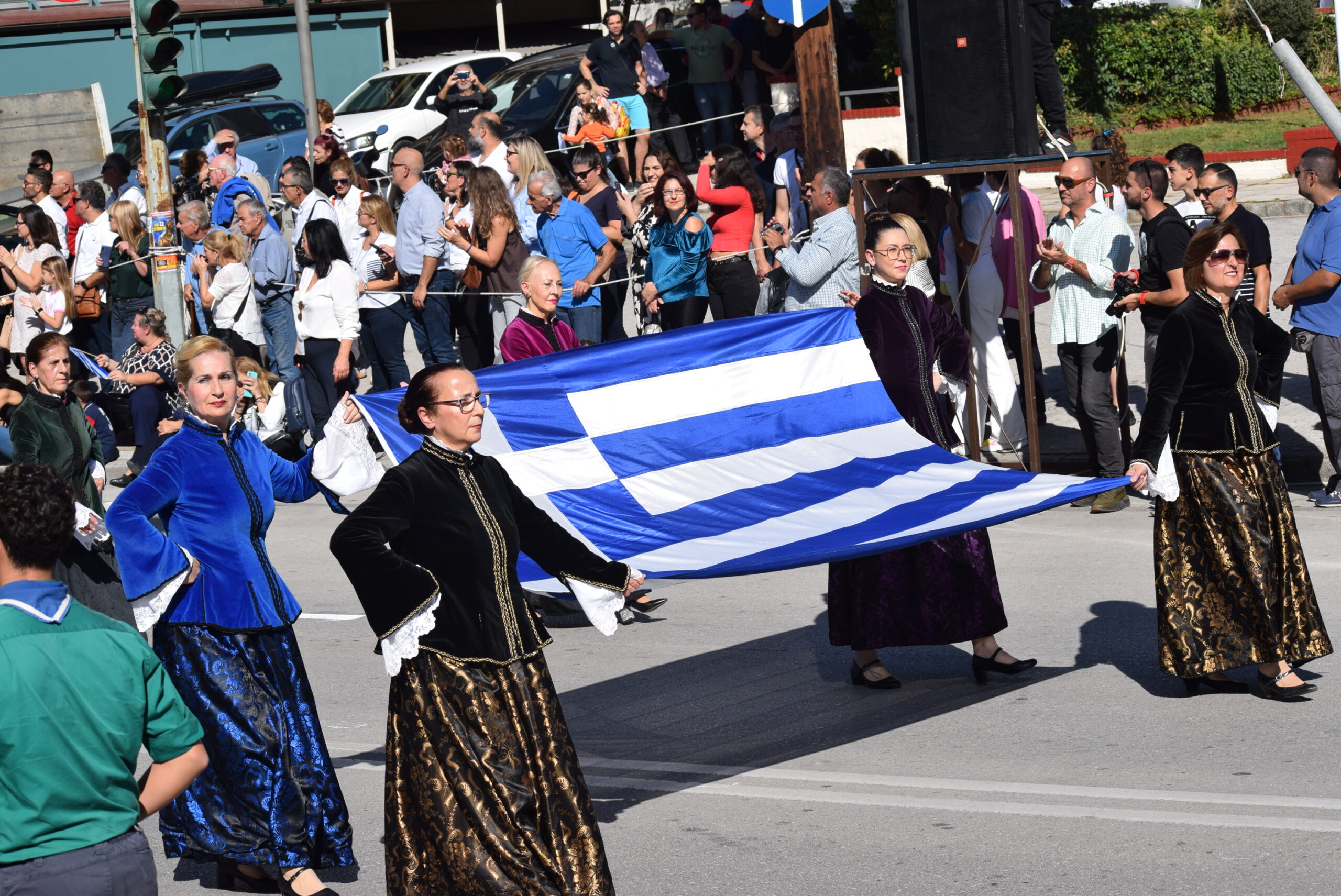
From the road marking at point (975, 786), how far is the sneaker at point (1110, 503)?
4.97 meters

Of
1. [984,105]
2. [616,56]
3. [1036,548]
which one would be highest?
[616,56]

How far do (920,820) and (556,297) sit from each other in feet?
12.0

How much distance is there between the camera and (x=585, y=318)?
12883 mm

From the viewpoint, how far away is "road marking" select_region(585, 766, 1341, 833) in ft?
19.0

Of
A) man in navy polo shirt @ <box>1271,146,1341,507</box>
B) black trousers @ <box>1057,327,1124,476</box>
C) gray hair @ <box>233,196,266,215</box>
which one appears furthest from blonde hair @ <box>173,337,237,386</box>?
gray hair @ <box>233,196,266,215</box>

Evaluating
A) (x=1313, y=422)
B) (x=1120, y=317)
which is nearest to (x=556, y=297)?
(x=1120, y=317)

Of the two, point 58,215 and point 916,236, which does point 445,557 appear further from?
point 58,215

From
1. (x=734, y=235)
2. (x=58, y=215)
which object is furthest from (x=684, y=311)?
(x=58, y=215)

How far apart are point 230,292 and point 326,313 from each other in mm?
1578

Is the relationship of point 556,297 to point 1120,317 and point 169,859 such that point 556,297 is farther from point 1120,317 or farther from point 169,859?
Result: point 1120,317

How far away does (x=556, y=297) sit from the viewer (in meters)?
8.67

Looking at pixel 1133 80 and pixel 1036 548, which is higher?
pixel 1133 80

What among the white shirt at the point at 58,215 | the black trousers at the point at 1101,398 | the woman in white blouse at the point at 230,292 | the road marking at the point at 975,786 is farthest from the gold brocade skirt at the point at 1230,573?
the white shirt at the point at 58,215

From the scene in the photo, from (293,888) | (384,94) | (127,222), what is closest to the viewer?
(293,888)
